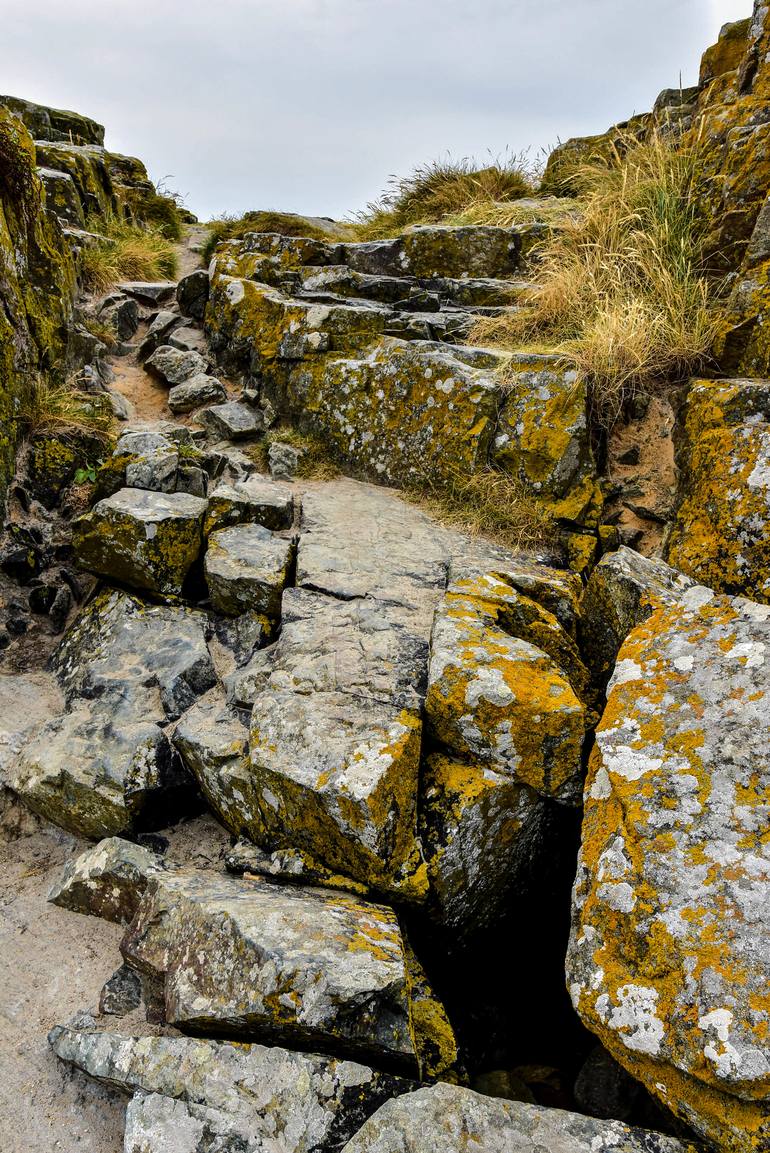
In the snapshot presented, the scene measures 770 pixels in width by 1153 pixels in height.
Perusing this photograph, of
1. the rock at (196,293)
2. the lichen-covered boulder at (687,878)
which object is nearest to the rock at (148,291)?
the rock at (196,293)

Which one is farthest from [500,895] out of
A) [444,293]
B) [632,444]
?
[444,293]

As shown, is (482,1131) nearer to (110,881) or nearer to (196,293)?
(110,881)

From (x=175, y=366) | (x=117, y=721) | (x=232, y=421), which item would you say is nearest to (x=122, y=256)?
(x=175, y=366)

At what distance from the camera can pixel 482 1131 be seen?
186 centimetres

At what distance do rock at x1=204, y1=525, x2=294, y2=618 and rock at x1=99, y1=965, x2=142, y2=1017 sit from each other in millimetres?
1920

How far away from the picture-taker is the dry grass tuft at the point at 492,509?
4.46 m

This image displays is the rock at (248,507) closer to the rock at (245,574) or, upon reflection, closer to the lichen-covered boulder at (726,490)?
the rock at (245,574)

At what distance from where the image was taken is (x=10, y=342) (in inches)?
180

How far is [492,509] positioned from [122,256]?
23.0ft

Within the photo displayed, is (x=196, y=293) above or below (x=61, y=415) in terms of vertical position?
above

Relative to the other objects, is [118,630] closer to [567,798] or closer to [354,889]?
[354,889]

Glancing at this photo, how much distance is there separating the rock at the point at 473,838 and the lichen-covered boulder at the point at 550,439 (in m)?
2.24

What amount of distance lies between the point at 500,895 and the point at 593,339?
3.94 m

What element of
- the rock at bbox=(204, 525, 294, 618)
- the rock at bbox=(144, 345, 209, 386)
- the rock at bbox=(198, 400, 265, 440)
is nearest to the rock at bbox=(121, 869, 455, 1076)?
the rock at bbox=(204, 525, 294, 618)
